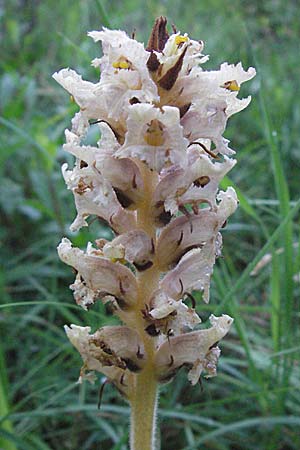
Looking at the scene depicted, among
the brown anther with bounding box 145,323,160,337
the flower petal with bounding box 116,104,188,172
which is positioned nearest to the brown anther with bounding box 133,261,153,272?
the brown anther with bounding box 145,323,160,337

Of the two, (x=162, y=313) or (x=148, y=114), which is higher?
(x=148, y=114)

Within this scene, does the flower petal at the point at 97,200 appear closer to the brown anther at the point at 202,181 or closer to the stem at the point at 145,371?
the stem at the point at 145,371

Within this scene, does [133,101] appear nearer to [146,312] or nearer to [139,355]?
[146,312]

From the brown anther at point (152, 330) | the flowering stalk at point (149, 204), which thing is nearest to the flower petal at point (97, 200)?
the flowering stalk at point (149, 204)

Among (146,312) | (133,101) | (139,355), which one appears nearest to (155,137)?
(133,101)

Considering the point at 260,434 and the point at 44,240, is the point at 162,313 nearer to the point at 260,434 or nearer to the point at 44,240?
the point at 260,434

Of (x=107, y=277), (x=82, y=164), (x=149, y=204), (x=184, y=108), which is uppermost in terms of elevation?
(x=184, y=108)

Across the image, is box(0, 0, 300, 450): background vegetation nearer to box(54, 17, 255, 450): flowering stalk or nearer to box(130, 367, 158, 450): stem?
box(130, 367, 158, 450): stem

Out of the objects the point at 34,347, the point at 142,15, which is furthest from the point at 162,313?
the point at 142,15
